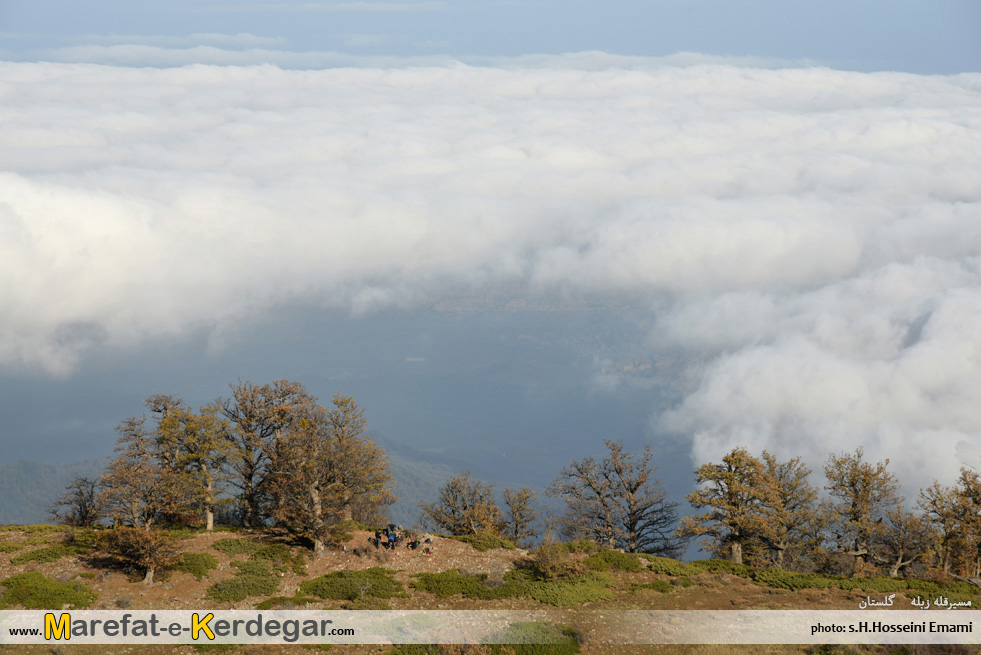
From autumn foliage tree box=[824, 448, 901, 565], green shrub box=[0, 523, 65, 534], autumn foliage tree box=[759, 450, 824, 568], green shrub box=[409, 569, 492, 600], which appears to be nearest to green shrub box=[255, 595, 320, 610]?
green shrub box=[409, 569, 492, 600]

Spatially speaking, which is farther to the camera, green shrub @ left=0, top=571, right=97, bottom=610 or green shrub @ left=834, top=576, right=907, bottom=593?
green shrub @ left=834, top=576, right=907, bottom=593

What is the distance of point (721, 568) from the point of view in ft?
197

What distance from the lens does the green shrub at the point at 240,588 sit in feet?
170

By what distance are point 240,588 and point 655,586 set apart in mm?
31831

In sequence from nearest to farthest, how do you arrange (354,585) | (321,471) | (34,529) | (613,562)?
(354,585) < (613,562) < (321,471) < (34,529)

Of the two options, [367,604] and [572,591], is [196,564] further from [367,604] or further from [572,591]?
[572,591]

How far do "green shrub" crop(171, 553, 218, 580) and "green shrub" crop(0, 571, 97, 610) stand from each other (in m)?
6.27

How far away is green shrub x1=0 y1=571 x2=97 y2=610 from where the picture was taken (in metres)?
49.1

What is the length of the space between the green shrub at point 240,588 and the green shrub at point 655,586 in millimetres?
27602

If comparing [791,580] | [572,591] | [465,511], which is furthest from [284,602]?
[791,580]

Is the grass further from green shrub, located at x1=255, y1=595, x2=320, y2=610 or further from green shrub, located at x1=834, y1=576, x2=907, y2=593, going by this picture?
green shrub, located at x1=834, y1=576, x2=907, y2=593

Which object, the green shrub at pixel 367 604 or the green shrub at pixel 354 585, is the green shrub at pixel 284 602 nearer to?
the green shrub at pixel 354 585

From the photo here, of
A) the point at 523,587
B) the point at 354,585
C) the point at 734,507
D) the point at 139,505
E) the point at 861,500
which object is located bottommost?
the point at 523,587

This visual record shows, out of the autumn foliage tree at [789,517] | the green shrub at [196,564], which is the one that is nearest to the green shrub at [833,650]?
the autumn foliage tree at [789,517]
